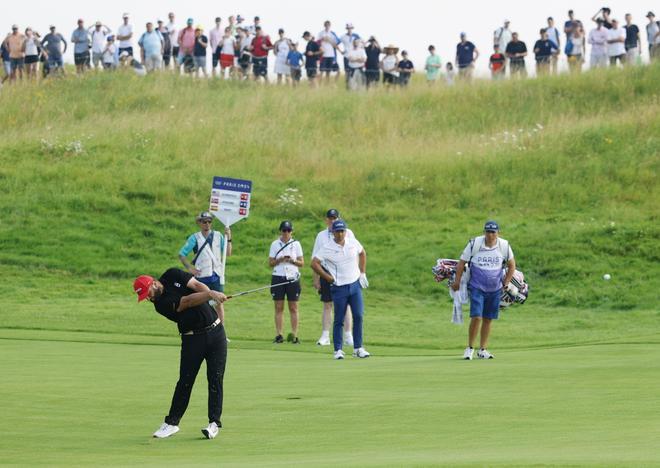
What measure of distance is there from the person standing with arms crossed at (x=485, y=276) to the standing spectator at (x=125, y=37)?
3121cm

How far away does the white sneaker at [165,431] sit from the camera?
12972 mm

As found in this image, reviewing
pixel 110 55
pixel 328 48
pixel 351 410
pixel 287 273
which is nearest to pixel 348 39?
pixel 328 48

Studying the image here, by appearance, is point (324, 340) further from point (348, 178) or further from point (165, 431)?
point (348, 178)

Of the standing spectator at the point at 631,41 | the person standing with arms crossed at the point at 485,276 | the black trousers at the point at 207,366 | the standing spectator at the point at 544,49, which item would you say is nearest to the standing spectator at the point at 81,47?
the standing spectator at the point at 544,49

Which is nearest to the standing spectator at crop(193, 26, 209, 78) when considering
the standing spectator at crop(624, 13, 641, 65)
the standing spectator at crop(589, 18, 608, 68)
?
the standing spectator at crop(589, 18, 608, 68)

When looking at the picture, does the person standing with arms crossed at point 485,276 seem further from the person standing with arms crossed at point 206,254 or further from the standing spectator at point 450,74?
the standing spectator at point 450,74

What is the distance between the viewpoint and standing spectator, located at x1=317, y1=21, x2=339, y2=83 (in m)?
47.5

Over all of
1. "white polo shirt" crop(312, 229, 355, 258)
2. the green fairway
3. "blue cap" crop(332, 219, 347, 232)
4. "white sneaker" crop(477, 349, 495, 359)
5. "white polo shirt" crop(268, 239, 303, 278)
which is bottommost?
"white sneaker" crop(477, 349, 495, 359)

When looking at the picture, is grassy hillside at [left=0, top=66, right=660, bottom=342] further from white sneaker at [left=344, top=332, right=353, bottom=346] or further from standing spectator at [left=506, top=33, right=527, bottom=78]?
white sneaker at [left=344, top=332, right=353, bottom=346]

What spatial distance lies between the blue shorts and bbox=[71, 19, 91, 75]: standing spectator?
108ft

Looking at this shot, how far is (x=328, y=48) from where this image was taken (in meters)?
48.0

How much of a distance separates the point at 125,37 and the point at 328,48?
810cm

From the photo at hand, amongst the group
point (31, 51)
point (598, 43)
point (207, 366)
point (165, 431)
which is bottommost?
point (165, 431)

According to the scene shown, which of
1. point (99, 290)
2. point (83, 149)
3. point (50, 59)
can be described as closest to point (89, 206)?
point (83, 149)
